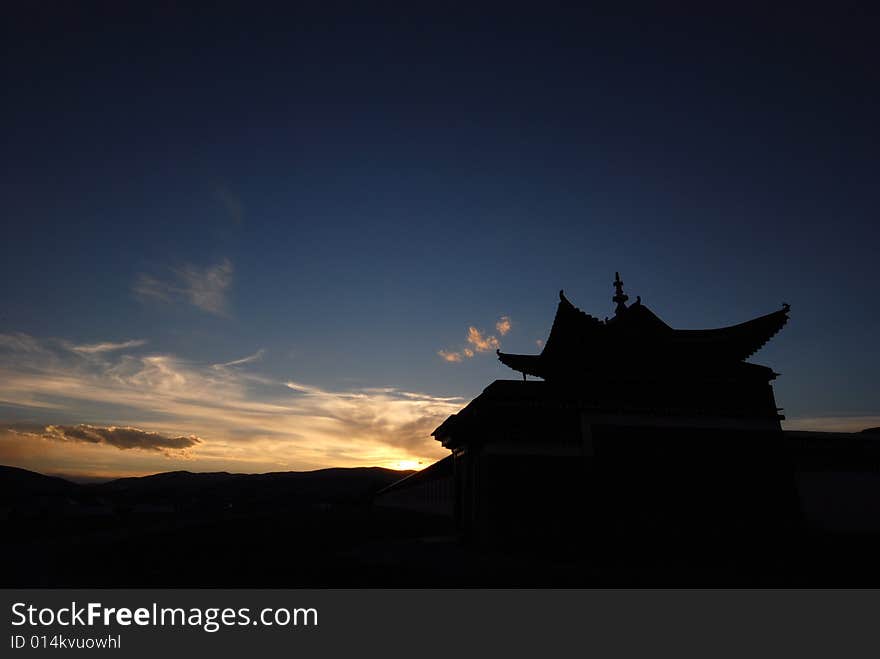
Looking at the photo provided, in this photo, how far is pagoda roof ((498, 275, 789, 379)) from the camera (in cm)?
1475

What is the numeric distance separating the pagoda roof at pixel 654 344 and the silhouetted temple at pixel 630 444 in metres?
0.04

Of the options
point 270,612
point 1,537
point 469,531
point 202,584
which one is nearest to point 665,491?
point 469,531

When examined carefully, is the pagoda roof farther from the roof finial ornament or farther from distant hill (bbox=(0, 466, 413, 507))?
distant hill (bbox=(0, 466, 413, 507))

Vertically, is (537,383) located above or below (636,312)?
below

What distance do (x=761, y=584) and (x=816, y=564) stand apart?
3.62 meters

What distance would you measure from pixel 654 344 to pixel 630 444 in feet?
12.4

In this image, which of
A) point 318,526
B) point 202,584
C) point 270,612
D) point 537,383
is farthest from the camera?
point 318,526

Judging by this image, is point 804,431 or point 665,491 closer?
point 665,491

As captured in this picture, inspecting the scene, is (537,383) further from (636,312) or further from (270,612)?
(270,612)

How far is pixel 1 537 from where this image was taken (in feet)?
75.6

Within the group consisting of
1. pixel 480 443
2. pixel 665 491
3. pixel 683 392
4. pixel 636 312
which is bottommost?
pixel 665 491

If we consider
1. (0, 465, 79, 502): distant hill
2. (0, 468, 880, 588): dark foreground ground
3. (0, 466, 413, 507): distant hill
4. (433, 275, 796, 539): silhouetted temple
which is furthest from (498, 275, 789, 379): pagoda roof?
(0, 465, 79, 502): distant hill

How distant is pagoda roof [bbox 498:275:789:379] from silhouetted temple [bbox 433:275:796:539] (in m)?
0.04

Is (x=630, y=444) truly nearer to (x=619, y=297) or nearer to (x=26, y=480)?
(x=619, y=297)
